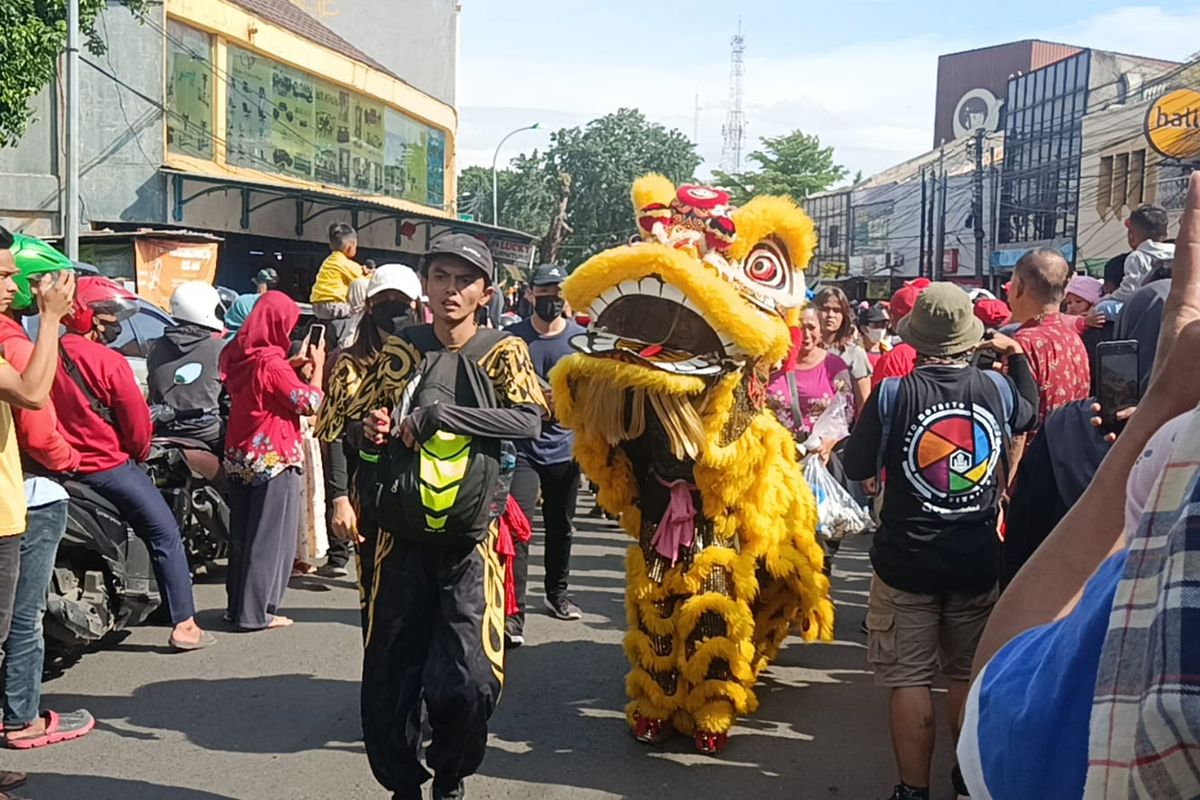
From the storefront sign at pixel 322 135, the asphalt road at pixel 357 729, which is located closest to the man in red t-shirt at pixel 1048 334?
the asphalt road at pixel 357 729

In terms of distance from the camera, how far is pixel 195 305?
666 cm

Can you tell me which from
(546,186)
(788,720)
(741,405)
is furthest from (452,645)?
(546,186)

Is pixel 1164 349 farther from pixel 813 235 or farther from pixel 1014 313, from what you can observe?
pixel 1014 313

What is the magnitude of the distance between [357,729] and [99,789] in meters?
1.02

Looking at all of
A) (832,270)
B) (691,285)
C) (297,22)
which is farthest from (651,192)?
(832,270)

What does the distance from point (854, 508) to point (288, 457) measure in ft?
10.3

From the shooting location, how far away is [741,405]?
4422 millimetres

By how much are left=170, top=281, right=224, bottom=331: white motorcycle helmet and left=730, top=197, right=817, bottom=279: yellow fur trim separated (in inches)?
142

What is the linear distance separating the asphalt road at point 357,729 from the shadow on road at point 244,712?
1 centimetres

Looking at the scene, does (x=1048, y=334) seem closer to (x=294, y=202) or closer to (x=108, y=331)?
(x=108, y=331)

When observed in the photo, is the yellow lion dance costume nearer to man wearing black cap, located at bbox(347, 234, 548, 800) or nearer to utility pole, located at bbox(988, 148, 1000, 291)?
man wearing black cap, located at bbox(347, 234, 548, 800)

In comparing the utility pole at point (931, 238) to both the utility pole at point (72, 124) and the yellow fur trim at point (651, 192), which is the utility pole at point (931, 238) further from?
the yellow fur trim at point (651, 192)

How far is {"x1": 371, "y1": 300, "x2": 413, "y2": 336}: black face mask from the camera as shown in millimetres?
5254

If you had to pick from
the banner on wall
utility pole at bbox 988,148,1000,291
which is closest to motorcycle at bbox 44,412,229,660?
the banner on wall
